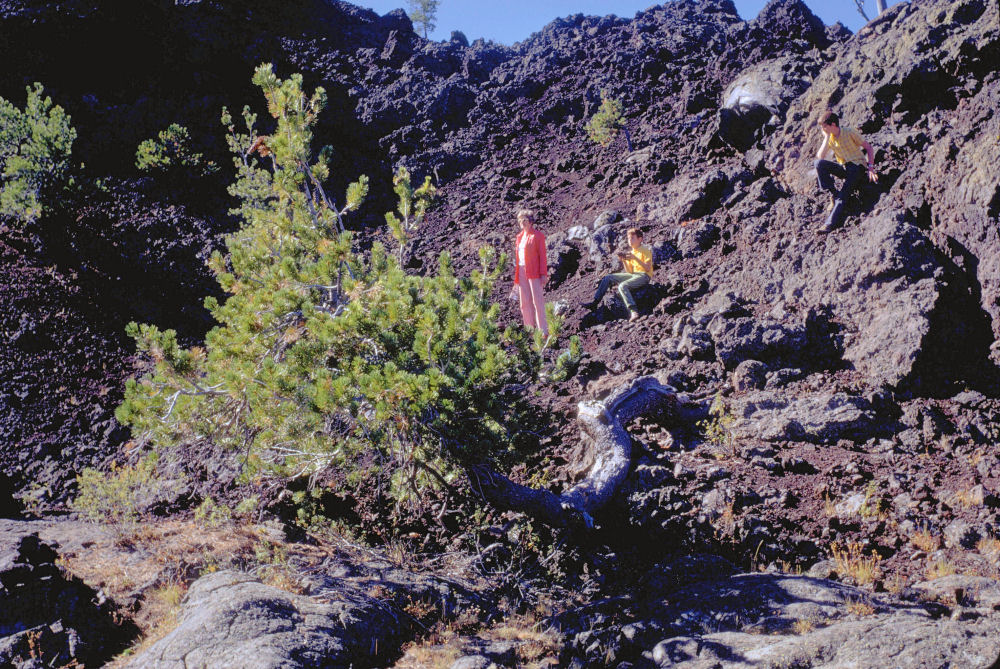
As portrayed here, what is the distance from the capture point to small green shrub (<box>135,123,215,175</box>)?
12.7 m

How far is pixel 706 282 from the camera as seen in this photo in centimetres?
826

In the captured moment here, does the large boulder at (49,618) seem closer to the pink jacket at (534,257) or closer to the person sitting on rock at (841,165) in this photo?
the pink jacket at (534,257)

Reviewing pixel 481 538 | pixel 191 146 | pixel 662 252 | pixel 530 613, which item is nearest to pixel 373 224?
pixel 191 146

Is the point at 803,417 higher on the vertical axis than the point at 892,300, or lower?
lower

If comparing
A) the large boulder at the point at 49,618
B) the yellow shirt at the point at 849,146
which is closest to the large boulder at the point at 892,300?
the yellow shirt at the point at 849,146

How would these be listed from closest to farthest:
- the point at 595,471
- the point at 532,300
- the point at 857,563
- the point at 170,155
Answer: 1. the point at 857,563
2. the point at 595,471
3. the point at 532,300
4. the point at 170,155

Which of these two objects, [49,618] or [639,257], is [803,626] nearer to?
[49,618]

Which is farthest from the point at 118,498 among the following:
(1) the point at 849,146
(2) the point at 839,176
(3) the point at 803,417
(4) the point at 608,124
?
(4) the point at 608,124

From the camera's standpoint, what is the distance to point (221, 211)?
41.7 ft

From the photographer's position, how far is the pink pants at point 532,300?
23.1 ft

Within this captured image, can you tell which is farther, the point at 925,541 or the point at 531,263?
the point at 531,263

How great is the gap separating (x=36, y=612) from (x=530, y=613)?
3.53 m

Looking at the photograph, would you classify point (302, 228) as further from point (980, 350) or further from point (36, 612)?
point (980, 350)

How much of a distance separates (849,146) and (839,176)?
0.39m
